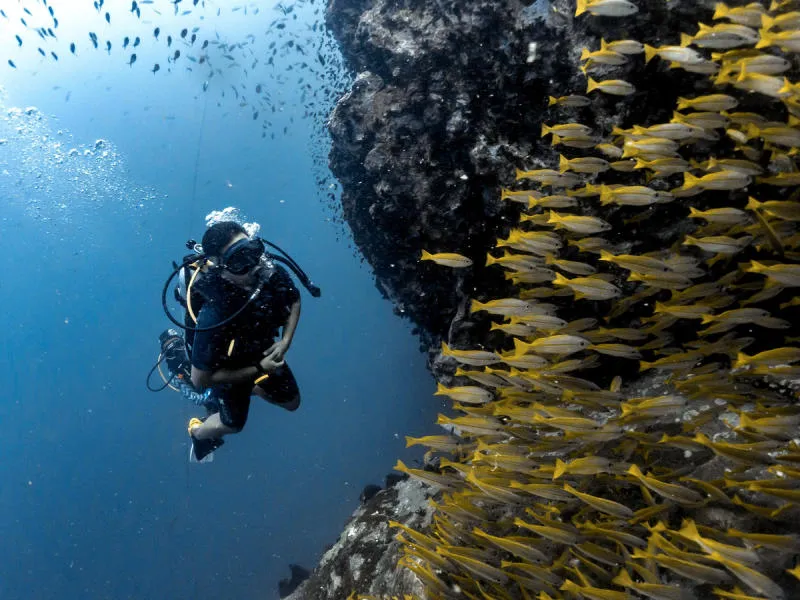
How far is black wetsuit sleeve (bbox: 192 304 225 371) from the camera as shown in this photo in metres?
4.46

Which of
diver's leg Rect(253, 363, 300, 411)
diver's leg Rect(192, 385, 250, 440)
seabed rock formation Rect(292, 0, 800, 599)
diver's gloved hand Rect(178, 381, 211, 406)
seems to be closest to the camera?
seabed rock formation Rect(292, 0, 800, 599)

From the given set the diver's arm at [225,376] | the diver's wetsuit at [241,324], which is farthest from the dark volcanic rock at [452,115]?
the diver's arm at [225,376]

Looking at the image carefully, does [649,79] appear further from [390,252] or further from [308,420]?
[308,420]

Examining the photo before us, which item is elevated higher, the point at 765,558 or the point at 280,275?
the point at 280,275

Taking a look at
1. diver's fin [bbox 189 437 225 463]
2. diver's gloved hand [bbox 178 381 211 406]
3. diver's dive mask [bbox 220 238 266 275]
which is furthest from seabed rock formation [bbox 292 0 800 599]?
diver's gloved hand [bbox 178 381 211 406]

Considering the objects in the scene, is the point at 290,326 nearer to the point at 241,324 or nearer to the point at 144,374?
the point at 241,324

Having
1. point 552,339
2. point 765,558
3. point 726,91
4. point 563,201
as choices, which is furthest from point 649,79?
point 765,558

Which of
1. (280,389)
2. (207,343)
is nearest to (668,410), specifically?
(207,343)

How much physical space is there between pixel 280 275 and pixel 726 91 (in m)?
4.48

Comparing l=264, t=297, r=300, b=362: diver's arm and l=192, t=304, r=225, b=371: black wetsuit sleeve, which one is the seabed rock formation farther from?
l=192, t=304, r=225, b=371: black wetsuit sleeve

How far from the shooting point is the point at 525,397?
3.59 m

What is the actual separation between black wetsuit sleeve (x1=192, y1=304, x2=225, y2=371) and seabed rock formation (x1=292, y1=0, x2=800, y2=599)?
2.62m

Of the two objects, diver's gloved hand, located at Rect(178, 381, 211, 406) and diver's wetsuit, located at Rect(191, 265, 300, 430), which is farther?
diver's gloved hand, located at Rect(178, 381, 211, 406)

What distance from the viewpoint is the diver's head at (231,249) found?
4273mm
